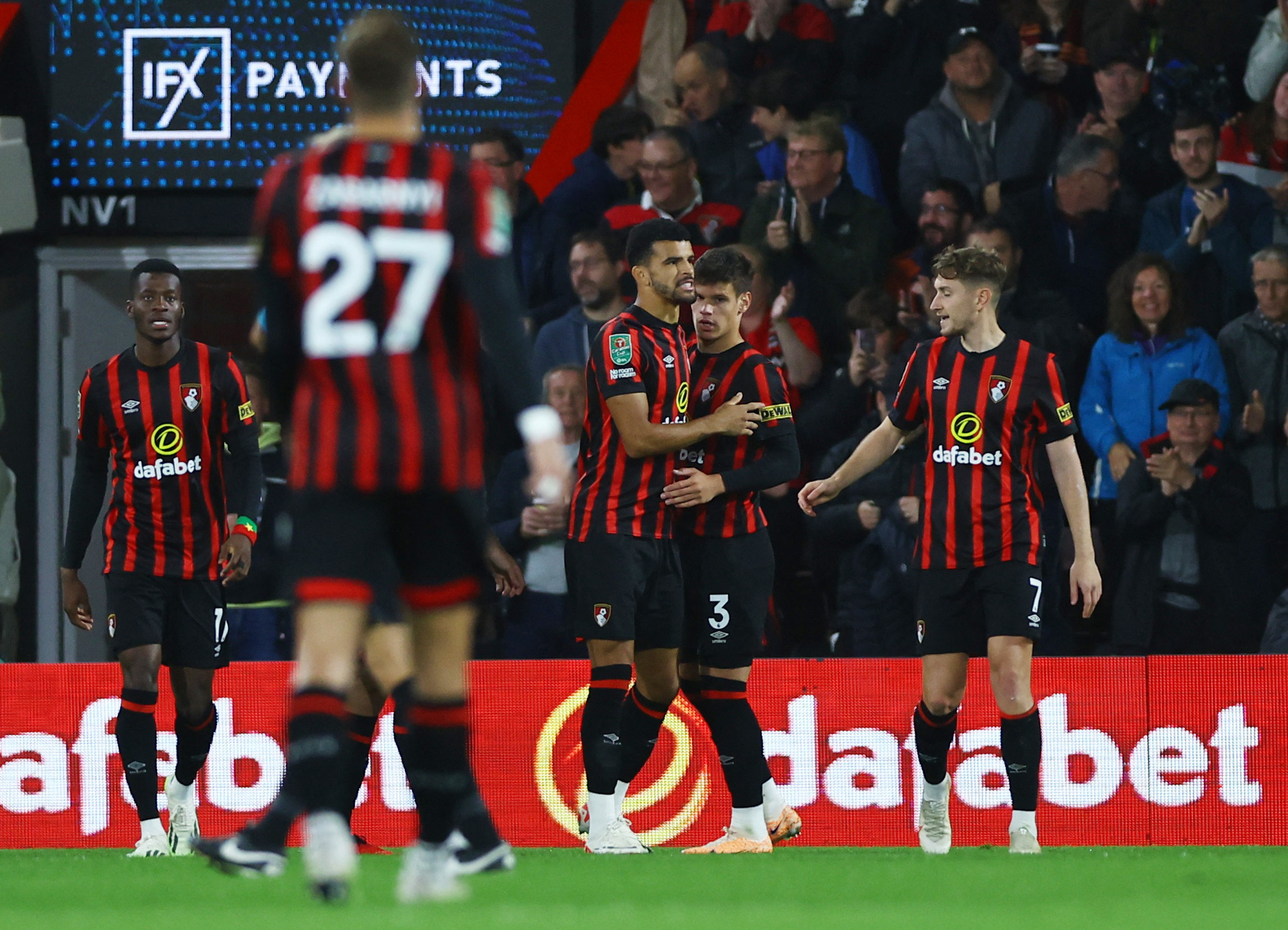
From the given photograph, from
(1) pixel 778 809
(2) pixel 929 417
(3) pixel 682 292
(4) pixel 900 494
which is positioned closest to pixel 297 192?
(3) pixel 682 292

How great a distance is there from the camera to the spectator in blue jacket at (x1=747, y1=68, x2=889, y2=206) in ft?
32.6

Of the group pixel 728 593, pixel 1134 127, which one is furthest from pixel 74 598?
pixel 1134 127

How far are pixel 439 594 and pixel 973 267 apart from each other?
3.44 metres

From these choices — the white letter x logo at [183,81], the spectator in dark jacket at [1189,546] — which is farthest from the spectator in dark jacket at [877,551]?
the white letter x logo at [183,81]

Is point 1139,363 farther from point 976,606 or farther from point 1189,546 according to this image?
point 976,606

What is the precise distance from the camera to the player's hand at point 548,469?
12.9ft

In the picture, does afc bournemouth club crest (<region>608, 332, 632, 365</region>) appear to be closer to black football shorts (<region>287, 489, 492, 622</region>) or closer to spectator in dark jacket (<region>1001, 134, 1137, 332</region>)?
black football shorts (<region>287, 489, 492, 622</region>)

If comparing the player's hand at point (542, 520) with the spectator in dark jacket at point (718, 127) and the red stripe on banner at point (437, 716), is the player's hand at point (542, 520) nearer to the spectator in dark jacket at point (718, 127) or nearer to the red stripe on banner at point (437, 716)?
the spectator in dark jacket at point (718, 127)

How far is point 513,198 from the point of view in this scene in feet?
33.6

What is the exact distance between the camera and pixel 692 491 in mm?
6887

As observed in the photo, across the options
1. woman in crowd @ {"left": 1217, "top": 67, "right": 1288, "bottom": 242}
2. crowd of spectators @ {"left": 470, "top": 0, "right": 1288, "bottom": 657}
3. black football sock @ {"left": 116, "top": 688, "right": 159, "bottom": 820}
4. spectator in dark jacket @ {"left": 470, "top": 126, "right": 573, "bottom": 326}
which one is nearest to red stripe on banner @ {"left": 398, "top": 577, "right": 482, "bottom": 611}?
black football sock @ {"left": 116, "top": 688, "right": 159, "bottom": 820}

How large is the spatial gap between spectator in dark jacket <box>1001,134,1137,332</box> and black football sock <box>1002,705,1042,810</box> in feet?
10.9

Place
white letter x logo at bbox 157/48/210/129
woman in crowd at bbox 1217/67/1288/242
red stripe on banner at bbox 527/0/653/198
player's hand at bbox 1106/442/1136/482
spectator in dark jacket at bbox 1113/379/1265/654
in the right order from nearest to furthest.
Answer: spectator in dark jacket at bbox 1113/379/1265/654
player's hand at bbox 1106/442/1136/482
woman in crowd at bbox 1217/67/1288/242
white letter x logo at bbox 157/48/210/129
red stripe on banner at bbox 527/0/653/198

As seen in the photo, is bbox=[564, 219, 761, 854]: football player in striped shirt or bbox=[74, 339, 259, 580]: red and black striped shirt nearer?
bbox=[564, 219, 761, 854]: football player in striped shirt
